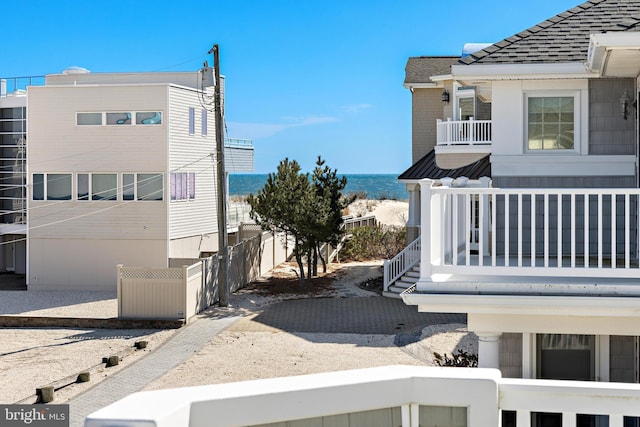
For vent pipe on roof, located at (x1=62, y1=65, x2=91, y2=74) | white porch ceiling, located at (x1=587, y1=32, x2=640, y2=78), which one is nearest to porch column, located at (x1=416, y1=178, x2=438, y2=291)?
white porch ceiling, located at (x1=587, y1=32, x2=640, y2=78)

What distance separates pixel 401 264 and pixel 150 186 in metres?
9.67

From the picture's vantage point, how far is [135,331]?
20078 millimetres

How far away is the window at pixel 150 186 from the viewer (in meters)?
27.3

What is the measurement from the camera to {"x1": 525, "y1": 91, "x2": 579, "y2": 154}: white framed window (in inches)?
354

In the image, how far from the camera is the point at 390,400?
2428 millimetres

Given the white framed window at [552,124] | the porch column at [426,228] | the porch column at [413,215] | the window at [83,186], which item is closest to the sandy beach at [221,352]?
the window at [83,186]

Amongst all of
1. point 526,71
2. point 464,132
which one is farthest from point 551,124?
point 464,132

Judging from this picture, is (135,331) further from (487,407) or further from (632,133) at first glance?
(487,407)

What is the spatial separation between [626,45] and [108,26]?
57284 millimetres

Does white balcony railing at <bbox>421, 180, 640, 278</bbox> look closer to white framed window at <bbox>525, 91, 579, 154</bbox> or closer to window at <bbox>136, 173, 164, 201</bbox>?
white framed window at <bbox>525, 91, 579, 154</bbox>

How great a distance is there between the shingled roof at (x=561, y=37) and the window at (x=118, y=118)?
20065mm

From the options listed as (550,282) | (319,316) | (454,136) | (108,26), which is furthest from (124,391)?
(108,26)

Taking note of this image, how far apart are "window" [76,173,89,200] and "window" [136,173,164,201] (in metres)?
1.98

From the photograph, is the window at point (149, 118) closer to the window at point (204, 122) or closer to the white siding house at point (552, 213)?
the window at point (204, 122)
